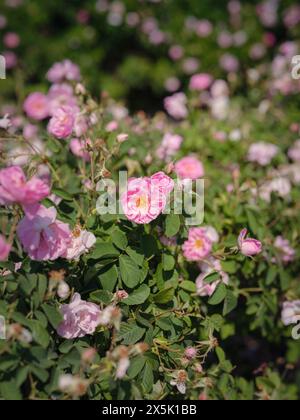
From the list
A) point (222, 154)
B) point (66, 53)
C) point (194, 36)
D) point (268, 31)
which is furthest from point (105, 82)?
point (222, 154)

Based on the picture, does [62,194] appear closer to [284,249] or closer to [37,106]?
[284,249]

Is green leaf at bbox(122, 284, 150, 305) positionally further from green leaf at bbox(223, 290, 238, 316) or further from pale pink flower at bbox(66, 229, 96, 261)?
green leaf at bbox(223, 290, 238, 316)

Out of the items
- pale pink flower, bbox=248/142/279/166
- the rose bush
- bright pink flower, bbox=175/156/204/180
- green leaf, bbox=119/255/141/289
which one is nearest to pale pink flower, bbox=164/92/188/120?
the rose bush

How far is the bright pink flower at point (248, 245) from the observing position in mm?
1461

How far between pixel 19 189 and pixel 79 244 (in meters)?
0.29

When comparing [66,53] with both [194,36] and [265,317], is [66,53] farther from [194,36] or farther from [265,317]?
[265,317]

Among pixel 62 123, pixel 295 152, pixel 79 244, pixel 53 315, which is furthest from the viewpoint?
pixel 295 152

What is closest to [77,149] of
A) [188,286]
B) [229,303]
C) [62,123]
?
[62,123]

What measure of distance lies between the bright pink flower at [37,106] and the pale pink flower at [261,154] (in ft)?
3.20

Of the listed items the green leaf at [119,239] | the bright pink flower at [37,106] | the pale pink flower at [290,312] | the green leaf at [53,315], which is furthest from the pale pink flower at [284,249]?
the bright pink flower at [37,106]

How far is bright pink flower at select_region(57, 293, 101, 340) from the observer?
1.33 m

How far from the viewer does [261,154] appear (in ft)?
7.40
